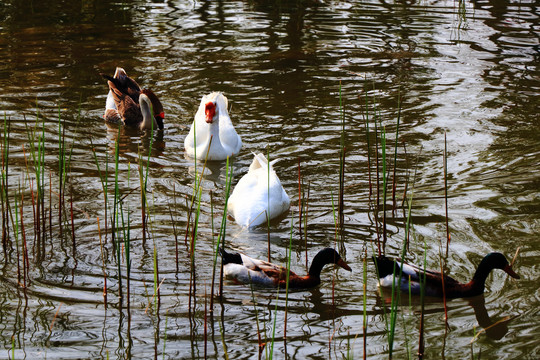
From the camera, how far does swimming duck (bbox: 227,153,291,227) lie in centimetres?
778

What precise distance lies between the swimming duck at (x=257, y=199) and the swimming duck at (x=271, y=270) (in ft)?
3.49

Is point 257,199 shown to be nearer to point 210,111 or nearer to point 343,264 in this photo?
point 343,264

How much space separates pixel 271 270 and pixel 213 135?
377 centimetres

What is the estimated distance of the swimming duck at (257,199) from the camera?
778 cm

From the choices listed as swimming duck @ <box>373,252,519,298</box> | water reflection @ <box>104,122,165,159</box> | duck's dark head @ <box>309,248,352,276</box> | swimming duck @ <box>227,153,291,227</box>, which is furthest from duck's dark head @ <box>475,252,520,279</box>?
water reflection @ <box>104,122,165,159</box>

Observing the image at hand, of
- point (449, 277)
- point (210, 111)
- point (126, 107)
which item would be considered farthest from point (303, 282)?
point (126, 107)

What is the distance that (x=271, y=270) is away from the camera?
6.36 meters

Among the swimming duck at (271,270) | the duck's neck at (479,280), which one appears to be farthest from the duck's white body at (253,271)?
the duck's neck at (479,280)

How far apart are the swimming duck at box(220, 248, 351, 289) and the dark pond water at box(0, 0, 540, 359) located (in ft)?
0.29

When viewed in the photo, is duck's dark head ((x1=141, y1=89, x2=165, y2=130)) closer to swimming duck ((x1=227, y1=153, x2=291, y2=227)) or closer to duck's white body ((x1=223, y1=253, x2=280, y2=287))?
swimming duck ((x1=227, y1=153, x2=291, y2=227))

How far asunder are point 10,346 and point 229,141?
5.06 m

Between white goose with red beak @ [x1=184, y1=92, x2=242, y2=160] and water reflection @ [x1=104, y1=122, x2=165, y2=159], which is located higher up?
white goose with red beak @ [x1=184, y1=92, x2=242, y2=160]

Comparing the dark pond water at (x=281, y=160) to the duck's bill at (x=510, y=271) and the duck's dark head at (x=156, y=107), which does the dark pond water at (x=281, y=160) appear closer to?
the duck's bill at (x=510, y=271)

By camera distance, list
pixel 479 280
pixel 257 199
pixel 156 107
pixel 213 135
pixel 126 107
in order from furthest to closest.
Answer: pixel 126 107 → pixel 156 107 → pixel 213 135 → pixel 257 199 → pixel 479 280
